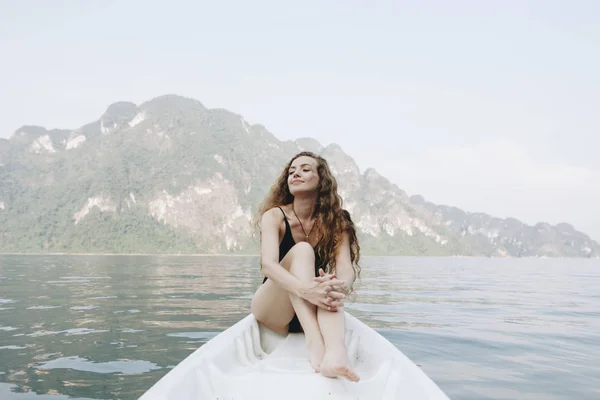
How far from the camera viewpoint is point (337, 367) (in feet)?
8.51

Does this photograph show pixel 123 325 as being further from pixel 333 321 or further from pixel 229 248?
pixel 229 248

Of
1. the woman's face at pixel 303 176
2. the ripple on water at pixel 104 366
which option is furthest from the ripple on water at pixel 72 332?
the woman's face at pixel 303 176

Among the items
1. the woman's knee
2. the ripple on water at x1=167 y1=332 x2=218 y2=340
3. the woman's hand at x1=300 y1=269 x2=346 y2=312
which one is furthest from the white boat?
the ripple on water at x1=167 y1=332 x2=218 y2=340

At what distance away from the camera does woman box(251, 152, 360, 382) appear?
11.1 feet

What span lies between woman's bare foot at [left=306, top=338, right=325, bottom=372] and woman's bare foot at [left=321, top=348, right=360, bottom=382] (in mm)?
124

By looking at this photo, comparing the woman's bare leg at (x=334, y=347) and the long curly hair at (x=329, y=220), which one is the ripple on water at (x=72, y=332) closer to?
the long curly hair at (x=329, y=220)

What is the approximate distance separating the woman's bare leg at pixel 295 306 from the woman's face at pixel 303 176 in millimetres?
552

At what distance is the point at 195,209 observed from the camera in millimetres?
166625

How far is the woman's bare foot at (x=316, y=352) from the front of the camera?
2865 mm

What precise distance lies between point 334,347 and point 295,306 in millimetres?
555

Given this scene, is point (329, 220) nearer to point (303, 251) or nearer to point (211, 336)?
point (303, 251)

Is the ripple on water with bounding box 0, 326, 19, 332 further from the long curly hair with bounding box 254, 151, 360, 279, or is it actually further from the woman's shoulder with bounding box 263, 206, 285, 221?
the long curly hair with bounding box 254, 151, 360, 279

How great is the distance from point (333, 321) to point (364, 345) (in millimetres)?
813

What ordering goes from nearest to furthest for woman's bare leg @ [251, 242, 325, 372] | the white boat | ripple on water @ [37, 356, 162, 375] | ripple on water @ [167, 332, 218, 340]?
1. the white boat
2. woman's bare leg @ [251, 242, 325, 372]
3. ripple on water @ [37, 356, 162, 375]
4. ripple on water @ [167, 332, 218, 340]
